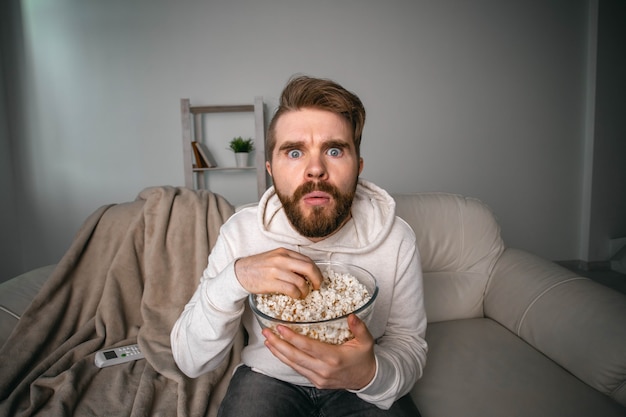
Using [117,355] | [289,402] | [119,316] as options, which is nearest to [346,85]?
[119,316]

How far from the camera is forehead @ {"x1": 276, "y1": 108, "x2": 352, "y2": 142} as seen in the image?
0.97 metres

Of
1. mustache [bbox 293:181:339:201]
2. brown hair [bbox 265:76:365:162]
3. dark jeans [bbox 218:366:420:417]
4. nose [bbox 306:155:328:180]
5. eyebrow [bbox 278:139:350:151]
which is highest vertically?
brown hair [bbox 265:76:365:162]

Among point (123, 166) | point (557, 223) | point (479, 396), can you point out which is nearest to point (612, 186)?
point (557, 223)

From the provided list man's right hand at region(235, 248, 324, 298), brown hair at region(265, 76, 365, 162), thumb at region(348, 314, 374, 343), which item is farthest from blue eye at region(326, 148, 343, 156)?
thumb at region(348, 314, 374, 343)

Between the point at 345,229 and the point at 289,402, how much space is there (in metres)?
0.50

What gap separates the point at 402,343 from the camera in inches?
38.8

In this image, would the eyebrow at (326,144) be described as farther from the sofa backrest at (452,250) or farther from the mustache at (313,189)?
the sofa backrest at (452,250)

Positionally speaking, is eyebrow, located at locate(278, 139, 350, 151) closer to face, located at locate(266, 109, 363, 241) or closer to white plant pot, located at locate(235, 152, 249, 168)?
face, located at locate(266, 109, 363, 241)

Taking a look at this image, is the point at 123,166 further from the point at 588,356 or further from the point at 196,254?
the point at 588,356

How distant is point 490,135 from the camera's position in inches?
141

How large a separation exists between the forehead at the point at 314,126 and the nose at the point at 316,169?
0.21 ft

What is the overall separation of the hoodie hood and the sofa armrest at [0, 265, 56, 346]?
0.94 metres

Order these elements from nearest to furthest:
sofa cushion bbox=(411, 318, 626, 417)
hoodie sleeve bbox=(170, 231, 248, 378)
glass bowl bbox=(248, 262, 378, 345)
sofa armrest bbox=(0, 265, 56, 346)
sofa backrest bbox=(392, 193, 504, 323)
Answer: glass bowl bbox=(248, 262, 378, 345)
hoodie sleeve bbox=(170, 231, 248, 378)
sofa cushion bbox=(411, 318, 626, 417)
sofa armrest bbox=(0, 265, 56, 346)
sofa backrest bbox=(392, 193, 504, 323)

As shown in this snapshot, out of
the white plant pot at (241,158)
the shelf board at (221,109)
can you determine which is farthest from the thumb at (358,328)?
the shelf board at (221,109)
